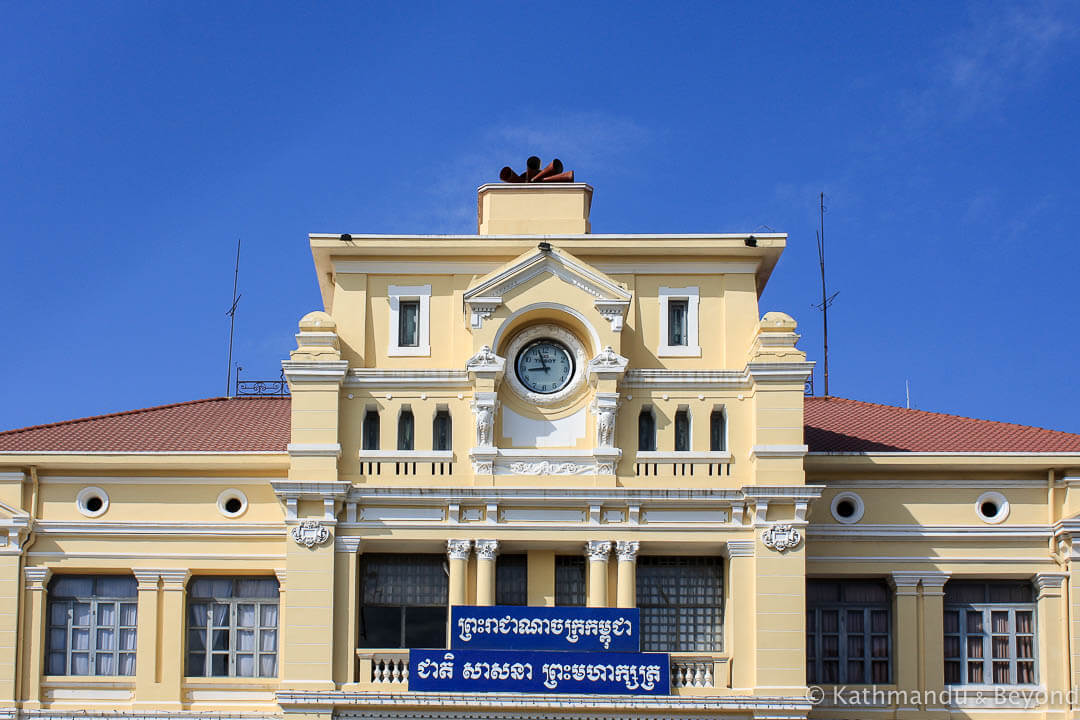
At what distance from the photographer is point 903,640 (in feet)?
137

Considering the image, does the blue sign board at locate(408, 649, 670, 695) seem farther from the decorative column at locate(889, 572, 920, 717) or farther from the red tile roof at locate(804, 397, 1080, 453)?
the red tile roof at locate(804, 397, 1080, 453)

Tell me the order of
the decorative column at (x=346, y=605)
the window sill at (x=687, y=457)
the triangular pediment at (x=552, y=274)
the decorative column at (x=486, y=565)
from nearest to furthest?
1. the decorative column at (x=346, y=605)
2. the decorative column at (x=486, y=565)
3. the window sill at (x=687, y=457)
4. the triangular pediment at (x=552, y=274)

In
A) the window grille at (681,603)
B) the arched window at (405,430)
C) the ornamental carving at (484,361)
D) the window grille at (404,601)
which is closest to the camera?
the ornamental carving at (484,361)

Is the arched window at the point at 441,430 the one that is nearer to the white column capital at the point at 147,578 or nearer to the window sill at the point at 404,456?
the window sill at the point at 404,456

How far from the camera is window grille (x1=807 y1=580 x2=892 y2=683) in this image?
41938mm

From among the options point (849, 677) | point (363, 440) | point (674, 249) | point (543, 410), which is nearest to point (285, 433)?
point (363, 440)

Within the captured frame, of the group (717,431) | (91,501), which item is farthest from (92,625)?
(717,431)

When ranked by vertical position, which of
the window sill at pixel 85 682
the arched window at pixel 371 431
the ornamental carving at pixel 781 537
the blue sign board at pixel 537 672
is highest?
the arched window at pixel 371 431

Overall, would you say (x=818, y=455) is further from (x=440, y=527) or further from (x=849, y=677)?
(x=440, y=527)

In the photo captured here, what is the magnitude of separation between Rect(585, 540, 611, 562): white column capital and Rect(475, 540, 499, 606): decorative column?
80.2 inches

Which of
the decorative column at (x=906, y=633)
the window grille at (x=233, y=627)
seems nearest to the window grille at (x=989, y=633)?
the decorative column at (x=906, y=633)

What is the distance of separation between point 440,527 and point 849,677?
32.8 feet

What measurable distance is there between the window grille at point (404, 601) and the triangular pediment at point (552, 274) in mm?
5695

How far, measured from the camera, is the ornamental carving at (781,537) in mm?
39938
